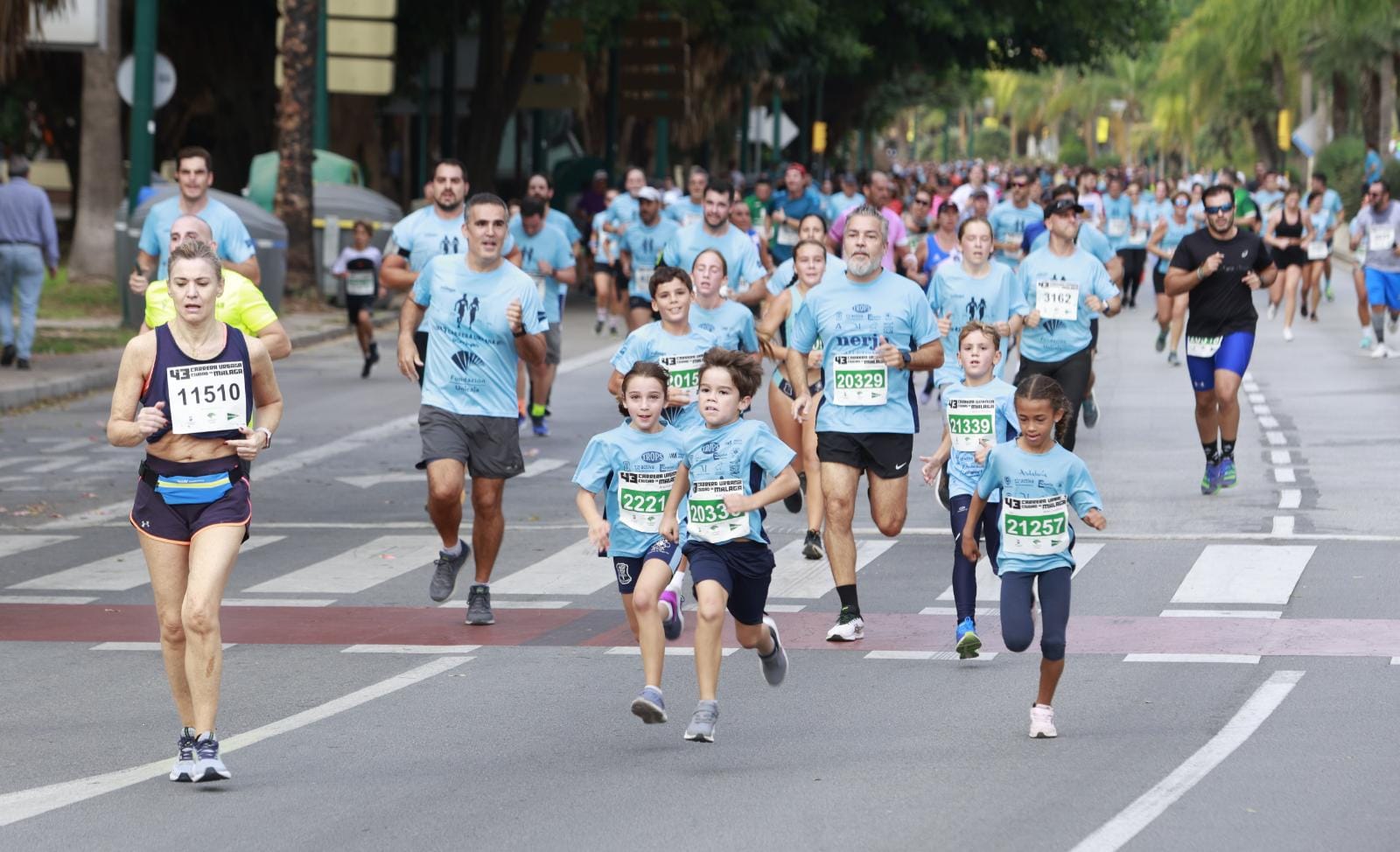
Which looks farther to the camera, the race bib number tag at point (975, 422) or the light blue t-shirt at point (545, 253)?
the light blue t-shirt at point (545, 253)

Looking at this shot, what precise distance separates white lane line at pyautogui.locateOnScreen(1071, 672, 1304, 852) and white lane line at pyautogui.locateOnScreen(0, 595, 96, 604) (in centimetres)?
549

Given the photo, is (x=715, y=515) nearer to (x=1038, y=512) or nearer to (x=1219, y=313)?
(x=1038, y=512)

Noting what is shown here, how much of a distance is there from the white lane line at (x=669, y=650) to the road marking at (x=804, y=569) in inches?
36.6

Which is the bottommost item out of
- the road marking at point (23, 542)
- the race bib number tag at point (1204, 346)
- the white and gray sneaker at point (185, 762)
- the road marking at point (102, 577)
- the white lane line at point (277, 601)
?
the road marking at point (23, 542)

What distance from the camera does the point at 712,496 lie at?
845cm

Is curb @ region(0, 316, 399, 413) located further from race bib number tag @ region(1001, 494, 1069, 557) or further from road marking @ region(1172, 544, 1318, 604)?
race bib number tag @ region(1001, 494, 1069, 557)

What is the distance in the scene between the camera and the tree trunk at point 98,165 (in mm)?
30531

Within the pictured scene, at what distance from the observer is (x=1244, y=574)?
38.9 feet

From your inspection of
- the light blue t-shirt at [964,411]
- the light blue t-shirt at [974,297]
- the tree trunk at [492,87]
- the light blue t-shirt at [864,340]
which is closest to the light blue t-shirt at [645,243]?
the light blue t-shirt at [974,297]

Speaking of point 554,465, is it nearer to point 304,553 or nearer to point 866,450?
point 304,553

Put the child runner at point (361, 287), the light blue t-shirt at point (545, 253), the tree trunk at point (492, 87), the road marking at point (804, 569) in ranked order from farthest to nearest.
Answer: the tree trunk at point (492, 87)
the child runner at point (361, 287)
the light blue t-shirt at point (545, 253)
the road marking at point (804, 569)

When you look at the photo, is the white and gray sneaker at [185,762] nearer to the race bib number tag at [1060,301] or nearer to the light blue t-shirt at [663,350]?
the light blue t-shirt at [663,350]

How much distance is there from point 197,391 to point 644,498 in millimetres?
1732

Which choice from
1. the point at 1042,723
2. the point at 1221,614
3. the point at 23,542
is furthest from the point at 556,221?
the point at 1042,723
